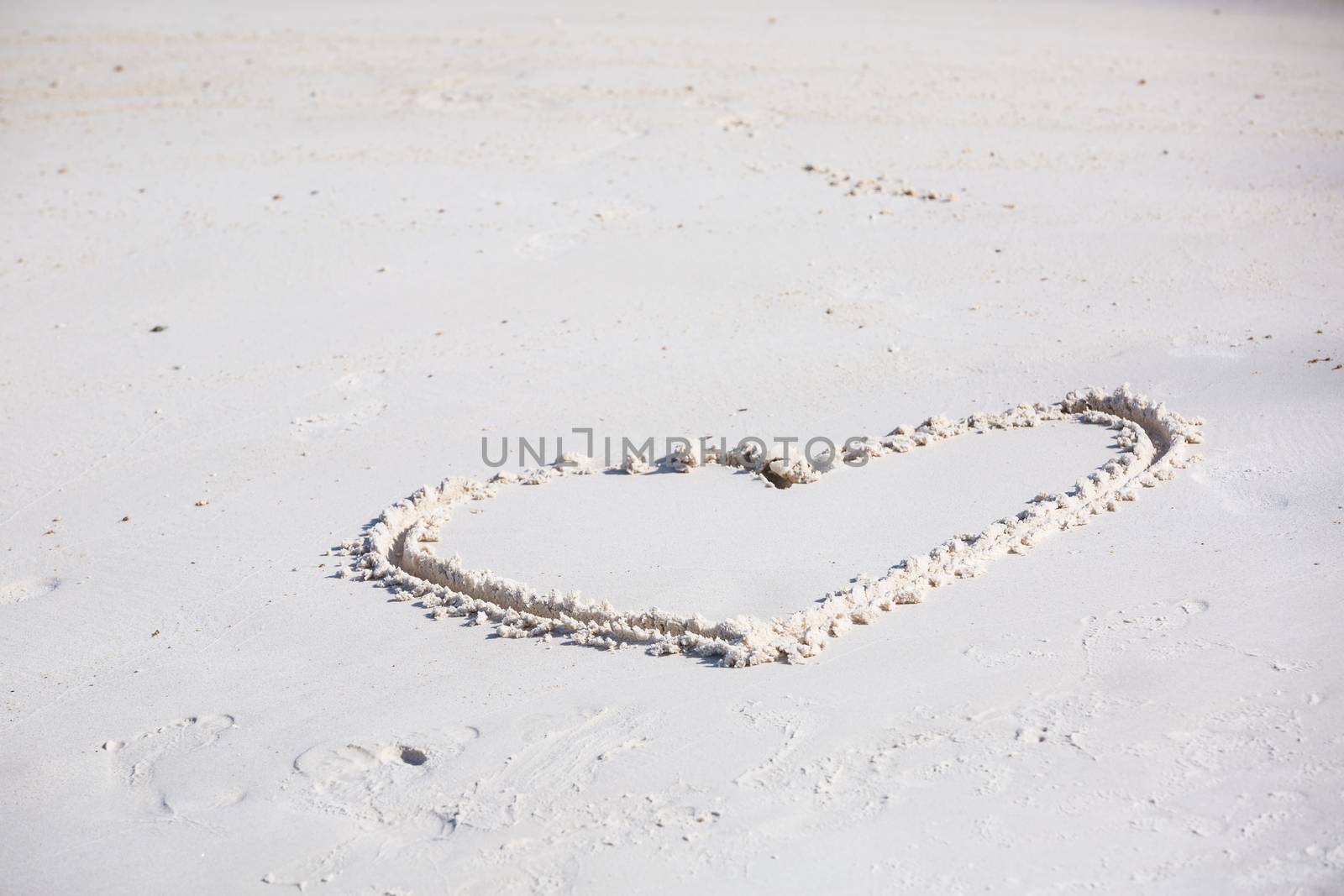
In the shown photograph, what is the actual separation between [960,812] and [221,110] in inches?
283

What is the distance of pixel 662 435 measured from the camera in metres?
5.28

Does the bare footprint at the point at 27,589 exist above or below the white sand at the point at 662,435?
below

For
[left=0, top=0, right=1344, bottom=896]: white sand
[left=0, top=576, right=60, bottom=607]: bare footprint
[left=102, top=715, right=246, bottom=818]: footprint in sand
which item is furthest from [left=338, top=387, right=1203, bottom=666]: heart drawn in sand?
[left=0, top=576, right=60, bottom=607]: bare footprint

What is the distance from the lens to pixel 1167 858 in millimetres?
2990

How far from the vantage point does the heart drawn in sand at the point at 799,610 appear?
4.00 m

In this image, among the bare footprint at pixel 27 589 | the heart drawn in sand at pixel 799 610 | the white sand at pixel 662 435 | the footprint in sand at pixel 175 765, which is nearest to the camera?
the white sand at pixel 662 435

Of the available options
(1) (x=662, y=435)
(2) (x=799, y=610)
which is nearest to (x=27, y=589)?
(1) (x=662, y=435)

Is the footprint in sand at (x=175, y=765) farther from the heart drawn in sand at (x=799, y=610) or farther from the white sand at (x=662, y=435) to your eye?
the heart drawn in sand at (x=799, y=610)

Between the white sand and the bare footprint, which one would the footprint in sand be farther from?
the bare footprint

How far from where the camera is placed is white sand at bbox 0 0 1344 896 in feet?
10.7

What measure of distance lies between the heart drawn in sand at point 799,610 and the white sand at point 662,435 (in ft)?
0.19

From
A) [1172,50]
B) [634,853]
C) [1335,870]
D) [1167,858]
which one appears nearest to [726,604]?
[634,853]

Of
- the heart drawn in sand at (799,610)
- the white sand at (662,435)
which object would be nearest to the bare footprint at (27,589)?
the white sand at (662,435)

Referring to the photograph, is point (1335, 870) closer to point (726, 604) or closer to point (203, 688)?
point (726, 604)
